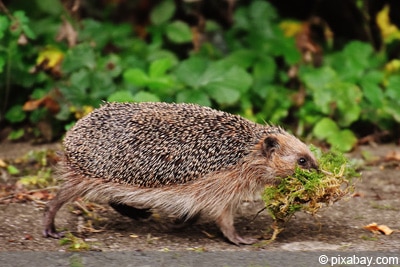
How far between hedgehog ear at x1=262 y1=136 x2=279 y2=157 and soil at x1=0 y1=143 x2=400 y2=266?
711mm

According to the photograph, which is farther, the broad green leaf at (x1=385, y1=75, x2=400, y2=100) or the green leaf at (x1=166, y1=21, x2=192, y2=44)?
the green leaf at (x1=166, y1=21, x2=192, y2=44)

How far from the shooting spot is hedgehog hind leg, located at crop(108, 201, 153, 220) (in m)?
7.38

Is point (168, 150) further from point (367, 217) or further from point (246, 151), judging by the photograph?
point (367, 217)

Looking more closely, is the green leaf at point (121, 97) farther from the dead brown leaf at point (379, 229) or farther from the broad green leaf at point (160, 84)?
the dead brown leaf at point (379, 229)

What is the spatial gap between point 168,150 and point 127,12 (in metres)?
5.88

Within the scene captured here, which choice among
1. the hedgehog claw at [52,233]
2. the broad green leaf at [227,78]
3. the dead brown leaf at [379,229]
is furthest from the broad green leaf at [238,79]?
the hedgehog claw at [52,233]

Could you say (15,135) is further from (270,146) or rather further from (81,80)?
(270,146)

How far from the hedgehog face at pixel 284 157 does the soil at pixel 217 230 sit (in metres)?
0.59

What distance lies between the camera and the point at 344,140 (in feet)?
32.5

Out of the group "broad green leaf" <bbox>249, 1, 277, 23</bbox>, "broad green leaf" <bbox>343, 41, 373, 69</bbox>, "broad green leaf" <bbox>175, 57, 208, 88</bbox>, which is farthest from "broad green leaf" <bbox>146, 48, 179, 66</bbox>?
"broad green leaf" <bbox>343, 41, 373, 69</bbox>

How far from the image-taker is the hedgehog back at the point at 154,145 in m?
6.89

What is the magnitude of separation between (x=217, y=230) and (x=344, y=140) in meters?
3.11

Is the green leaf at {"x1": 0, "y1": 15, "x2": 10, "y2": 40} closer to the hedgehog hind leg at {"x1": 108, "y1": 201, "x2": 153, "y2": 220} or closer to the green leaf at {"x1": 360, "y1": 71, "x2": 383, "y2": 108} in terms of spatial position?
the hedgehog hind leg at {"x1": 108, "y1": 201, "x2": 153, "y2": 220}

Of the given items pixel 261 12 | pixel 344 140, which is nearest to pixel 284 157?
pixel 344 140
